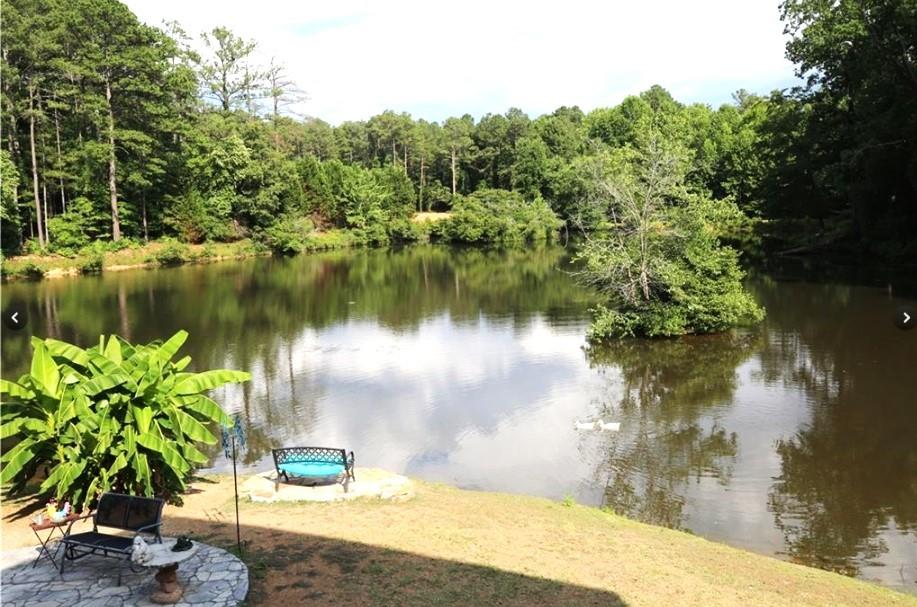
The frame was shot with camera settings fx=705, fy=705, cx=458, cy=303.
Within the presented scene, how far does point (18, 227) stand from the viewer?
43.8 metres

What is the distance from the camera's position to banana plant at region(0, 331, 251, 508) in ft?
29.5

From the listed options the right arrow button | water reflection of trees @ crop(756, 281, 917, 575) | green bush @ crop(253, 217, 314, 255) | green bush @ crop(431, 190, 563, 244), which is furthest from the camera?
green bush @ crop(431, 190, 563, 244)

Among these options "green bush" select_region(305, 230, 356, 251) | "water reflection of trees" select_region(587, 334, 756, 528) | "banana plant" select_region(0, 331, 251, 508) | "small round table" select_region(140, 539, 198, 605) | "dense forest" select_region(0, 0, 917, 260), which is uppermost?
"dense forest" select_region(0, 0, 917, 260)

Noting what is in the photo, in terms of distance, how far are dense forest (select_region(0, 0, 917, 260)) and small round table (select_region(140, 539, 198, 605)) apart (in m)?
21.7

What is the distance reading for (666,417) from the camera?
1617 centimetres

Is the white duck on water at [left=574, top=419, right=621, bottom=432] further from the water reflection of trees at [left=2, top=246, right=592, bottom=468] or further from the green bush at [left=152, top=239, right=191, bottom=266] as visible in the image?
the green bush at [left=152, top=239, right=191, bottom=266]

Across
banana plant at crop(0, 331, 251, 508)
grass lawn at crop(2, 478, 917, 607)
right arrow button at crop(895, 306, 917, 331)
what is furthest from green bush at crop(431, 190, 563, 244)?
banana plant at crop(0, 331, 251, 508)

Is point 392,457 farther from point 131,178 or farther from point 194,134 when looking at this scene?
point 194,134

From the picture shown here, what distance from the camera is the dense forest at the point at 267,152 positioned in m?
38.8

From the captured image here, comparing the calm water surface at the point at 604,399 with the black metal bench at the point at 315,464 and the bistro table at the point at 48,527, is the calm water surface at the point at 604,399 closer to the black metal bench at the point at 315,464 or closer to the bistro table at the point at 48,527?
the black metal bench at the point at 315,464

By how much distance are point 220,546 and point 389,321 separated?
2144 centimetres

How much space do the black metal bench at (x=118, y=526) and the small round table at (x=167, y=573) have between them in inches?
21.5

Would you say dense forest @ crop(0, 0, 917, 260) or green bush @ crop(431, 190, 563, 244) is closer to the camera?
dense forest @ crop(0, 0, 917, 260)

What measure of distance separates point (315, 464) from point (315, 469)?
0.10 metres
